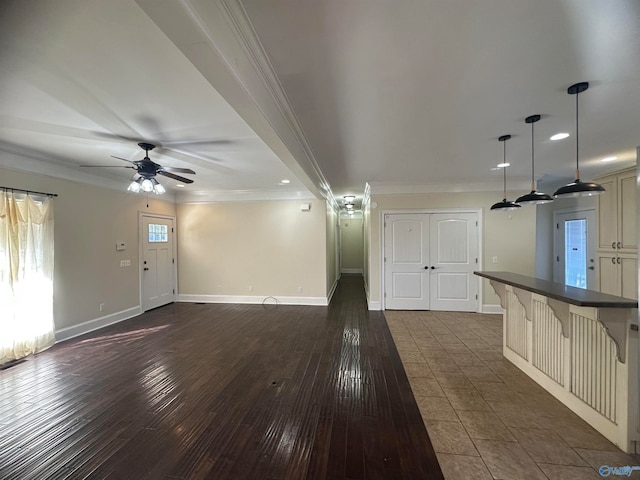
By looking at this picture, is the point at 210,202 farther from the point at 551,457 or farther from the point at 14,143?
the point at 551,457

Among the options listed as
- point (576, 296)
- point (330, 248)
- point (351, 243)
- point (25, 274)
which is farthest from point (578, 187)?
point (351, 243)

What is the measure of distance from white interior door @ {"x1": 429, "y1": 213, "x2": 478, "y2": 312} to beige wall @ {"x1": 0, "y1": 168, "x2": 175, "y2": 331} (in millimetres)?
6069

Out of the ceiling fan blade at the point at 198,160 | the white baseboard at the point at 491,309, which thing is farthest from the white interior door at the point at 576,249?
the ceiling fan blade at the point at 198,160

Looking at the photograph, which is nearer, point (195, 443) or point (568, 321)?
point (195, 443)

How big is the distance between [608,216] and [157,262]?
28.1 feet

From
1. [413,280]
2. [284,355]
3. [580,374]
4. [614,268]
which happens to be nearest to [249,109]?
[284,355]

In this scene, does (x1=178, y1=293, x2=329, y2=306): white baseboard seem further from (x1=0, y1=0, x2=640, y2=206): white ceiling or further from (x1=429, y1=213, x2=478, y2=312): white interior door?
(x1=0, y1=0, x2=640, y2=206): white ceiling

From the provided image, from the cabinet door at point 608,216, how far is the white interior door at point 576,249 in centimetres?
73

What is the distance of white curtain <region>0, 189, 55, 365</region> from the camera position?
3174 millimetres

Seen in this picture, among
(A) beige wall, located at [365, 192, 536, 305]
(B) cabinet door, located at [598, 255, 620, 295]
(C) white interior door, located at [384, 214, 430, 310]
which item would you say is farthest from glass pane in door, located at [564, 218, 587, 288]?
(C) white interior door, located at [384, 214, 430, 310]

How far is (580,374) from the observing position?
2.09 m

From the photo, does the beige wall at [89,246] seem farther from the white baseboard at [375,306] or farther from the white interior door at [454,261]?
the white interior door at [454,261]

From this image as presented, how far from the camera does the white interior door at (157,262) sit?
536cm

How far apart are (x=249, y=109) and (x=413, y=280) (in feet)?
→ 15.4
